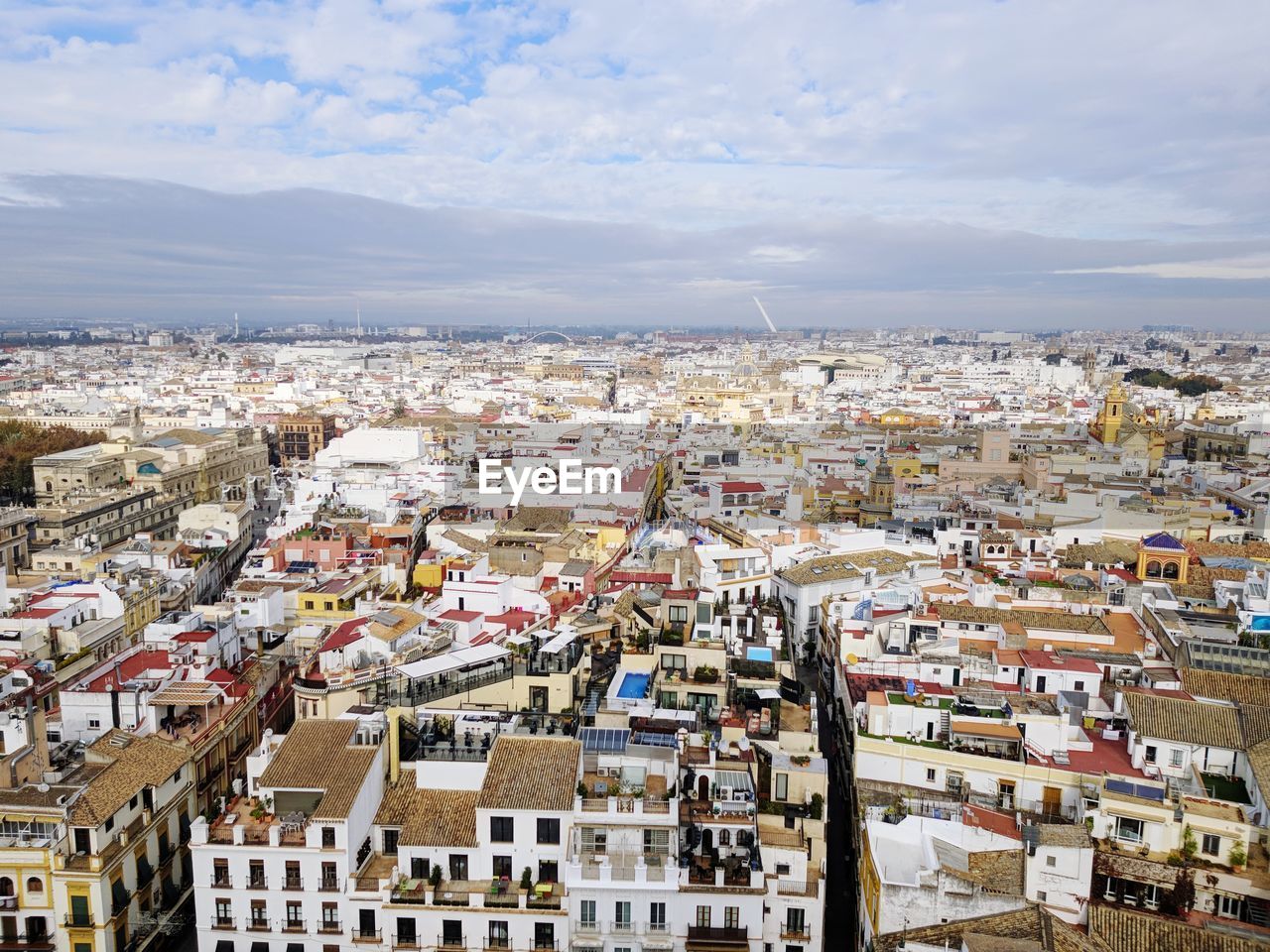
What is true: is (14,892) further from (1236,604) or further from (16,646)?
(1236,604)

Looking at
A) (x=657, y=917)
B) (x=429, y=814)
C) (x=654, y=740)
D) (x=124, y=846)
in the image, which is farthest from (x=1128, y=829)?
(x=124, y=846)

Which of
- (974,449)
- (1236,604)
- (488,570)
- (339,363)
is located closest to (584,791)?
(488,570)

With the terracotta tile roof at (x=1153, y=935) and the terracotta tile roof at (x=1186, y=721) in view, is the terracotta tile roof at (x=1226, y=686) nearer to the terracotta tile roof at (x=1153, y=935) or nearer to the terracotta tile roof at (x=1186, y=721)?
the terracotta tile roof at (x=1186, y=721)

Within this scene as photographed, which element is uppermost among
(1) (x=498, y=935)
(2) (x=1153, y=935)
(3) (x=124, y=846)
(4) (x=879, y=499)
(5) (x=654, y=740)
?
(5) (x=654, y=740)

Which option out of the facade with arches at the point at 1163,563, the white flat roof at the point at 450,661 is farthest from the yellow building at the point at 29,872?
the facade with arches at the point at 1163,563

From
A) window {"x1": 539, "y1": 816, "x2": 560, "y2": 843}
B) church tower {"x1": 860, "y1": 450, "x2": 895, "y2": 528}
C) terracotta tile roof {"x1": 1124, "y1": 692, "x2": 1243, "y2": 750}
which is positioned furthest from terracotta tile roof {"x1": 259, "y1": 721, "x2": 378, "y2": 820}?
church tower {"x1": 860, "y1": 450, "x2": 895, "y2": 528}

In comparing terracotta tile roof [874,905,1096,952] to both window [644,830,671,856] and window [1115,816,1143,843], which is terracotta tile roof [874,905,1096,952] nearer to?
window [1115,816,1143,843]

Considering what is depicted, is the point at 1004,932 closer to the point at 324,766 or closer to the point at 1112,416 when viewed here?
the point at 324,766
